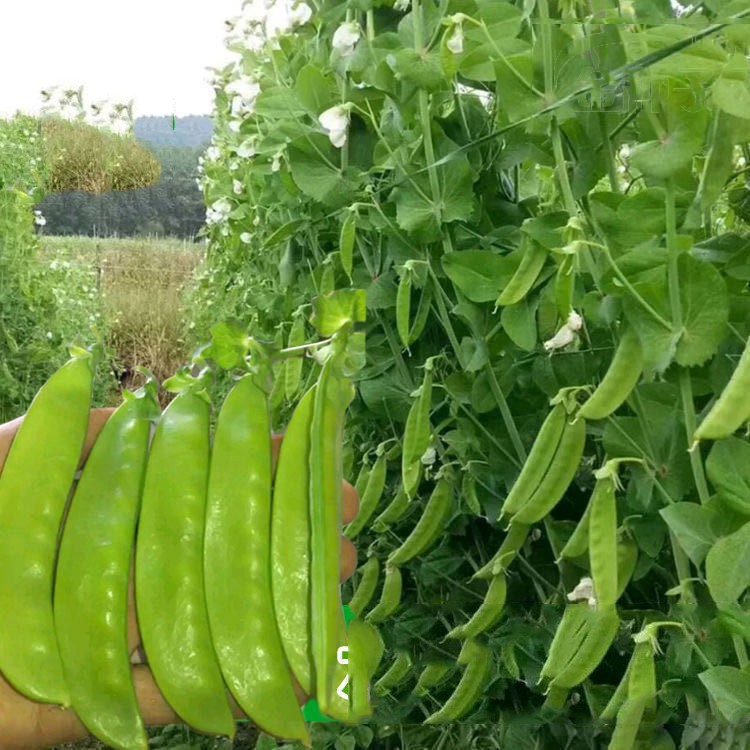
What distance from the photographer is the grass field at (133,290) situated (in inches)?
182

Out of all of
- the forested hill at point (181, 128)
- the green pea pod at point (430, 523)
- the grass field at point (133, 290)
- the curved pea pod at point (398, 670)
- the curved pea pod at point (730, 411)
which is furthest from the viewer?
the grass field at point (133, 290)

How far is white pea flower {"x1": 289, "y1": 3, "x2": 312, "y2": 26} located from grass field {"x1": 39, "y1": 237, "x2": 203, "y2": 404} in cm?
294

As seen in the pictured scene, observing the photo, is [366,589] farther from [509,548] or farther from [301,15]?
[301,15]

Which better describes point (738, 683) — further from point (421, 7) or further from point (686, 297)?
point (421, 7)

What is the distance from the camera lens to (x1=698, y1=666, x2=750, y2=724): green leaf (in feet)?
2.23

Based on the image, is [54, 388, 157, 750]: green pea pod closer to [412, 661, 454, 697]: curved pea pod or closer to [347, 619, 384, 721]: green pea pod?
[347, 619, 384, 721]: green pea pod

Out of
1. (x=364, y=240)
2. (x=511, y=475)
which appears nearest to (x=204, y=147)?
(x=364, y=240)

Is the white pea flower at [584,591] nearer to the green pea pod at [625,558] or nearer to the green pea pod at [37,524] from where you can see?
the green pea pod at [625,558]

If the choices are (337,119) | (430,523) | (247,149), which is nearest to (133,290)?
(247,149)

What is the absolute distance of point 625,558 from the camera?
818mm

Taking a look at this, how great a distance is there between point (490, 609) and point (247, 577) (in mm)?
368

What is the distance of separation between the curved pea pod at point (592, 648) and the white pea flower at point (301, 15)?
87cm

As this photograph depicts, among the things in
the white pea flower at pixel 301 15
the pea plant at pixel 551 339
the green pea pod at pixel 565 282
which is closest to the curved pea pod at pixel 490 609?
the pea plant at pixel 551 339

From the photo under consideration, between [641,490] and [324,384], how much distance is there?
0.30m
